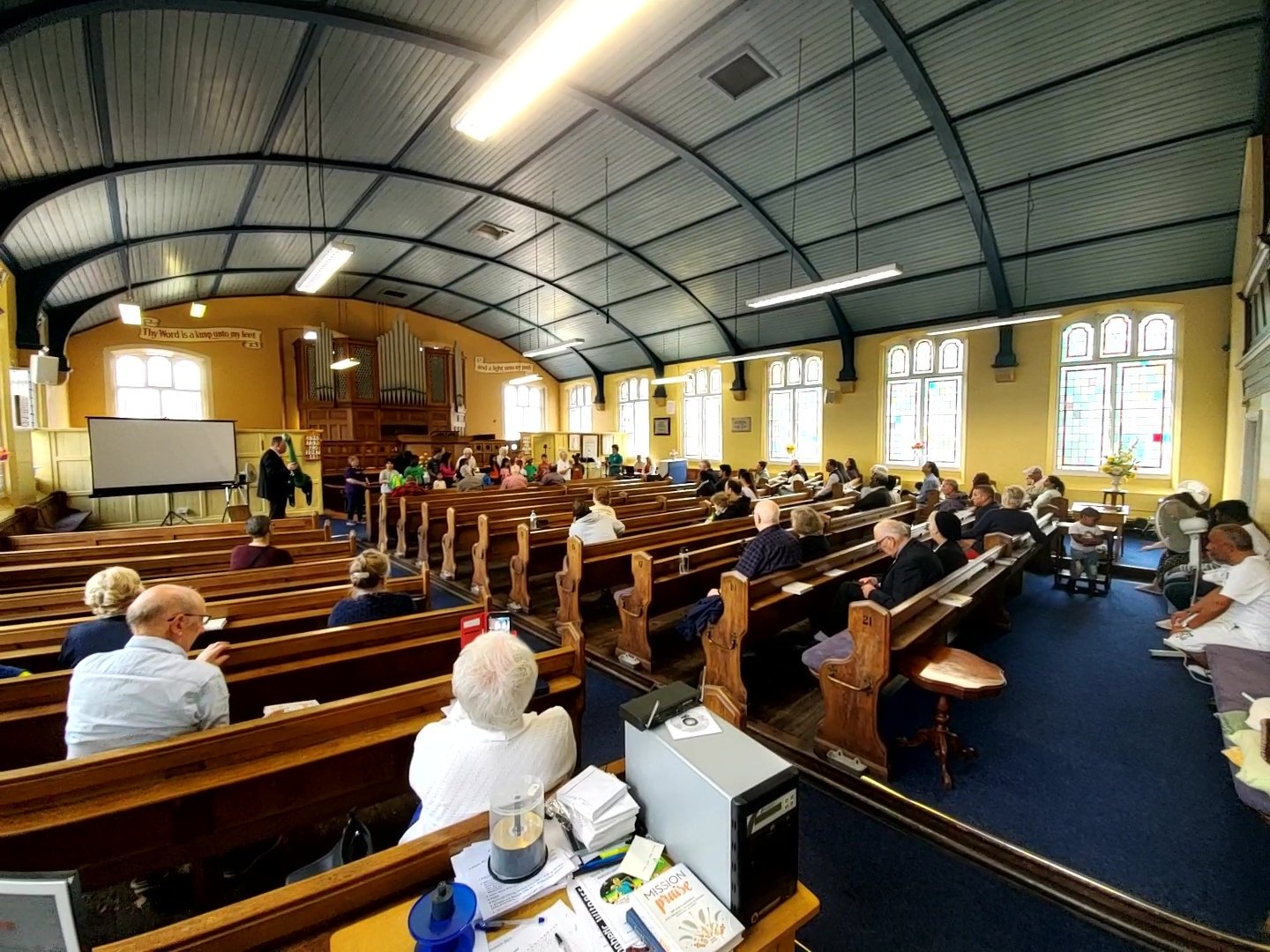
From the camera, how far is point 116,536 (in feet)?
14.4

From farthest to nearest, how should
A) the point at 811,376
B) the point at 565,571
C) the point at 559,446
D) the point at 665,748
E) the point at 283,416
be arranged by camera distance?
the point at 559,446 < the point at 283,416 < the point at 811,376 < the point at 565,571 < the point at 665,748

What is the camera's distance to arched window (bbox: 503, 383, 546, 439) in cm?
1602

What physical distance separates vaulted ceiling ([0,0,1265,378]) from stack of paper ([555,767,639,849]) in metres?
5.62

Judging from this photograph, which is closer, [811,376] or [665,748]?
[665,748]

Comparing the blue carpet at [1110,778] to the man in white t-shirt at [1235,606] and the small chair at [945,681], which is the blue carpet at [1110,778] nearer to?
the small chair at [945,681]

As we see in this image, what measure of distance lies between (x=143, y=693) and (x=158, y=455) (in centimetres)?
762

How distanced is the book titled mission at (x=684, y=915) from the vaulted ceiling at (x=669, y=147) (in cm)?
580

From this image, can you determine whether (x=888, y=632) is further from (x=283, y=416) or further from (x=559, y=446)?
(x=283, y=416)

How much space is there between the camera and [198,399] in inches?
455

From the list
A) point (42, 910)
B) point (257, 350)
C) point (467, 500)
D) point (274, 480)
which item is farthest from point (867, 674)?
point (257, 350)

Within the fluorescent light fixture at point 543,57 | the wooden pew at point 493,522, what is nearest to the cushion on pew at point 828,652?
the wooden pew at point 493,522

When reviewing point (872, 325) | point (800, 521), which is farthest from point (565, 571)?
point (872, 325)

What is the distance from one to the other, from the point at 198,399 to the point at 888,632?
1424cm

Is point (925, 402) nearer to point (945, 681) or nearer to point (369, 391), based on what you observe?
point (945, 681)
